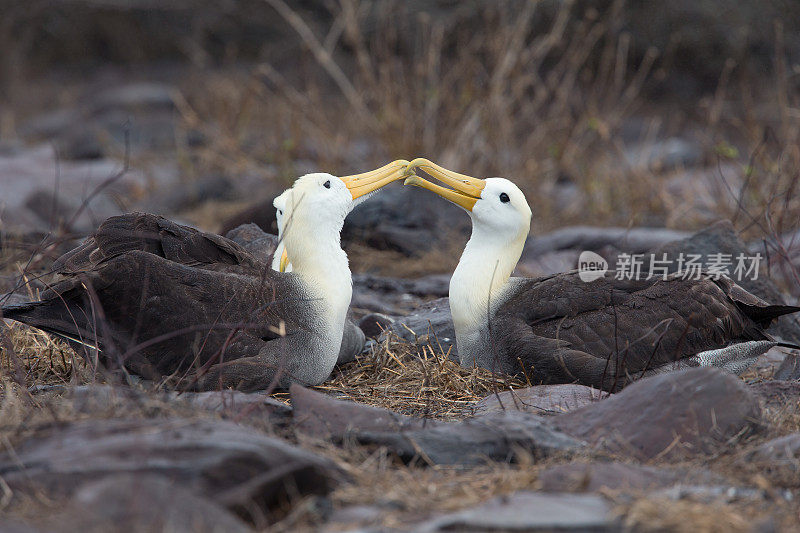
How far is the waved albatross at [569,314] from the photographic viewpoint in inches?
189

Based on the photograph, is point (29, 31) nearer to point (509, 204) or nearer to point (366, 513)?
point (509, 204)

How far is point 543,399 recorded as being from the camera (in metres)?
4.34

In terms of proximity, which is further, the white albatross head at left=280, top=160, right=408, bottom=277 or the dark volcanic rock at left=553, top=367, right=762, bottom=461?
the white albatross head at left=280, top=160, right=408, bottom=277

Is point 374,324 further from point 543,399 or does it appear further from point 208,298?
point 543,399

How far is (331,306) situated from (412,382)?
60cm

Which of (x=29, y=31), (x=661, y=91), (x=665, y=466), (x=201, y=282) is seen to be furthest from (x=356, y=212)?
(x=29, y=31)

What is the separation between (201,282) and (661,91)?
12.5m

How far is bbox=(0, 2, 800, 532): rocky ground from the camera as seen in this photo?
9.26 feet

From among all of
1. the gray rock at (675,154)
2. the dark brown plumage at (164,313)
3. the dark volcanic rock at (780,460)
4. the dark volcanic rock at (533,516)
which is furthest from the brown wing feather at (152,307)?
the gray rock at (675,154)

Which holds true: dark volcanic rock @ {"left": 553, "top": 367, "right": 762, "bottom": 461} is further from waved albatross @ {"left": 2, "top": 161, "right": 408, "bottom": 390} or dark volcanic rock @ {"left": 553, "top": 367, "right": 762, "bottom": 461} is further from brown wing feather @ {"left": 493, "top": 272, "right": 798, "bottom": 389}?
waved albatross @ {"left": 2, "top": 161, "right": 408, "bottom": 390}

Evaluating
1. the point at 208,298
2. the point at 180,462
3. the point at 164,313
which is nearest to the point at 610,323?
the point at 208,298

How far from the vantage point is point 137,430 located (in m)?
2.98

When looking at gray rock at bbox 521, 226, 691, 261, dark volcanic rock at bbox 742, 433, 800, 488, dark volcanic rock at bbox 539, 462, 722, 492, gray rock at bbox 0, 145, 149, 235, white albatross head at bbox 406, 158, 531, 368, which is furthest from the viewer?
gray rock at bbox 0, 145, 149, 235

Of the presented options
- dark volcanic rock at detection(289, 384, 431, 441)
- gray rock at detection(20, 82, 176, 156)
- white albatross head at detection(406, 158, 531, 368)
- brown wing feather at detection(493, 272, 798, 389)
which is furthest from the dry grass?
Result: gray rock at detection(20, 82, 176, 156)
